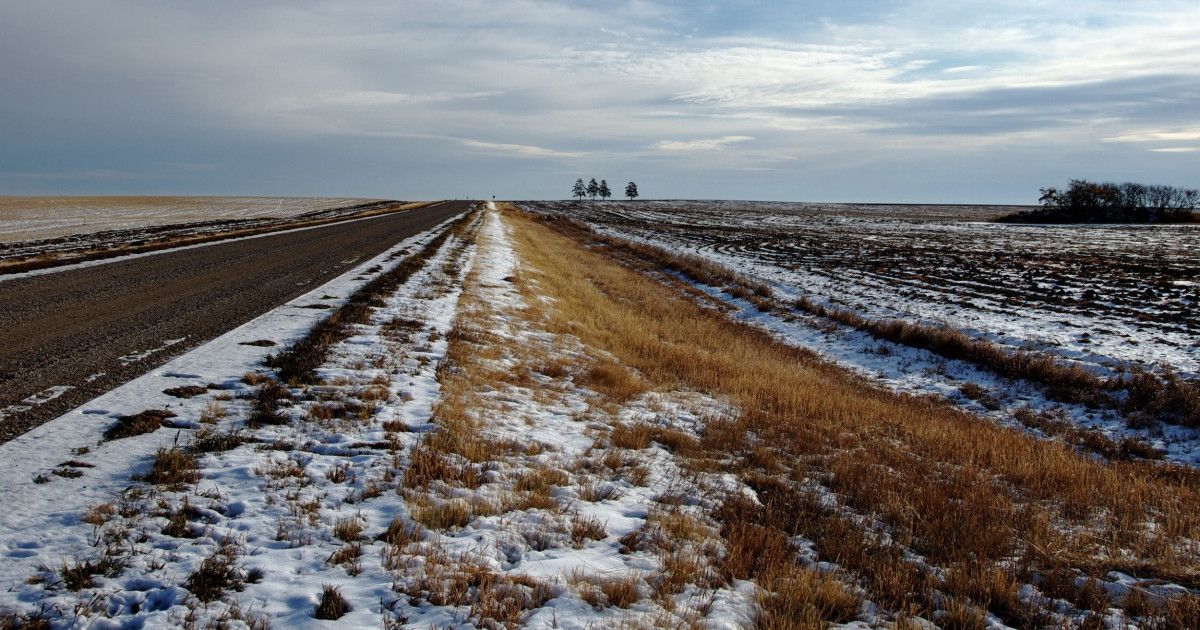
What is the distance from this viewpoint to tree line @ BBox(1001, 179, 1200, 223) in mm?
81250

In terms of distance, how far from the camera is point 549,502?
487 centimetres

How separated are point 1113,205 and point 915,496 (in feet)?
340

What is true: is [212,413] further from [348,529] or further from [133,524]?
[348,529]

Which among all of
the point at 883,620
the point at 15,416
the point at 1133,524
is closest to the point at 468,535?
the point at 883,620

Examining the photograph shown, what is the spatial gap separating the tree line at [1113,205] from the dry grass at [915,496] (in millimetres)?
93389

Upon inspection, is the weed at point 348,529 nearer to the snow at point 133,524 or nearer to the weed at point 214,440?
the snow at point 133,524

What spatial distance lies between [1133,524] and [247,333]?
10.5 meters

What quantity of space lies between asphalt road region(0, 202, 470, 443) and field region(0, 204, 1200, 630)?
0.54 metres

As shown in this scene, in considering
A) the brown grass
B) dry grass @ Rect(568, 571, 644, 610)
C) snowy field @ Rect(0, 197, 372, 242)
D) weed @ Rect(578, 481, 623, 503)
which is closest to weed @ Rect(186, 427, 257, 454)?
the brown grass

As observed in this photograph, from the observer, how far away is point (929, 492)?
18.7ft

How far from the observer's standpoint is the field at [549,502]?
351 centimetres

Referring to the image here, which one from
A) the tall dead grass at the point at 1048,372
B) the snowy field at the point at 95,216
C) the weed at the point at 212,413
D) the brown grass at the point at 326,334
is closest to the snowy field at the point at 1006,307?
the tall dead grass at the point at 1048,372

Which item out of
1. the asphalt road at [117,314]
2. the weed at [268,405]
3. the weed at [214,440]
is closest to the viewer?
the weed at [214,440]

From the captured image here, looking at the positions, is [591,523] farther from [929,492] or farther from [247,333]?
[247,333]
